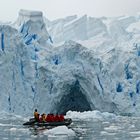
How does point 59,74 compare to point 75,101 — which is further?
point 75,101

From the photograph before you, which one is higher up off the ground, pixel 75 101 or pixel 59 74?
pixel 59 74

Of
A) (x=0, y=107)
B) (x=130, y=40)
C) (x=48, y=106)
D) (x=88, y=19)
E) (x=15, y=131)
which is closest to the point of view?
(x=15, y=131)

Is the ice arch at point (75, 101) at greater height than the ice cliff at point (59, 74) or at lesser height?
lesser

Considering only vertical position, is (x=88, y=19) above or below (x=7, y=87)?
above

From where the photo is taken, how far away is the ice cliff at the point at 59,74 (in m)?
28.8

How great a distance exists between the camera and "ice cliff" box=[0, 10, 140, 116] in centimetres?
2875

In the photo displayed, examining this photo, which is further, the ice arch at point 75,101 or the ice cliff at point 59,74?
the ice arch at point 75,101

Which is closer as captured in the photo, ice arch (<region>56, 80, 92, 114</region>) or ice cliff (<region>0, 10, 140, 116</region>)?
ice cliff (<region>0, 10, 140, 116</region>)

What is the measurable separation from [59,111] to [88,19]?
1542 centimetres

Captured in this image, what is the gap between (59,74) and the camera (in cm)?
3042

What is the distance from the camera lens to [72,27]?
42.0 metres

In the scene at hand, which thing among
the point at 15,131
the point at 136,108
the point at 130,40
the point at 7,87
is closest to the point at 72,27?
the point at 130,40

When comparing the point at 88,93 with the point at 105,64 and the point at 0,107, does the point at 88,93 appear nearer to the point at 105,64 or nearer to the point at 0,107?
the point at 105,64

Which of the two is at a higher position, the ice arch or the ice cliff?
the ice cliff
